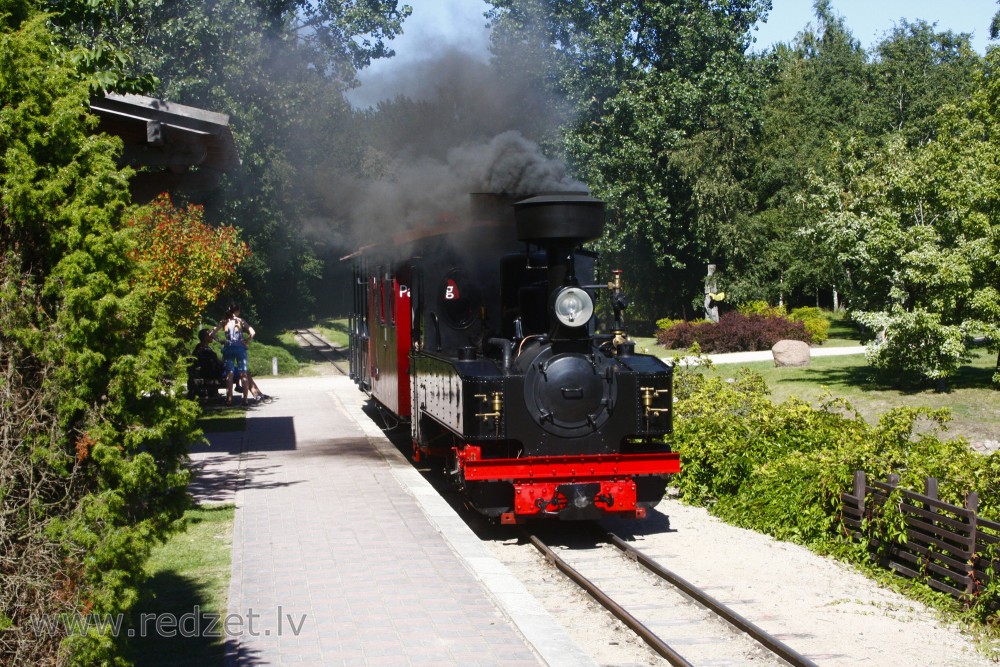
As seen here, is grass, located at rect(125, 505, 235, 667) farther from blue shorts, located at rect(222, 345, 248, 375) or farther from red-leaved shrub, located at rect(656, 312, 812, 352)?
red-leaved shrub, located at rect(656, 312, 812, 352)

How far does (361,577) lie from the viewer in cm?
784

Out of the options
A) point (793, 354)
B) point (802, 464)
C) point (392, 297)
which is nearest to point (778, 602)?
point (802, 464)

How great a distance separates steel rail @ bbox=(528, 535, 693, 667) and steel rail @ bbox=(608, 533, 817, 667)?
61 cm

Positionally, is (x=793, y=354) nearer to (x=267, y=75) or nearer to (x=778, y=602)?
(x=267, y=75)

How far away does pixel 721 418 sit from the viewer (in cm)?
1234

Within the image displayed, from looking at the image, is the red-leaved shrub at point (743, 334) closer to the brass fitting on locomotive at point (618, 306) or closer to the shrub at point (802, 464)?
the shrub at point (802, 464)

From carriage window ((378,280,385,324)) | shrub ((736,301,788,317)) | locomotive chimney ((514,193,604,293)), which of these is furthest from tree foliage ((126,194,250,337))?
shrub ((736,301,788,317))

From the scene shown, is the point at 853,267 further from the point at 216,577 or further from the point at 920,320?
the point at 216,577

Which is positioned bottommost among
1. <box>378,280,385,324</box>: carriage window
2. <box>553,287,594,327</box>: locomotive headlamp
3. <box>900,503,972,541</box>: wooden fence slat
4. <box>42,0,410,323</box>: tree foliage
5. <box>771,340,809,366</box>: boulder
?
<box>900,503,972,541</box>: wooden fence slat

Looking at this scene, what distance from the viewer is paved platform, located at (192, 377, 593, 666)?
6188mm

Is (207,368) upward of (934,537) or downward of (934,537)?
upward

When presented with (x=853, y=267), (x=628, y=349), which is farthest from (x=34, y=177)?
(x=853, y=267)

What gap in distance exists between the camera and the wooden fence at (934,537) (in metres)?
7.63

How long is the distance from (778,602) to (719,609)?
76 centimetres
